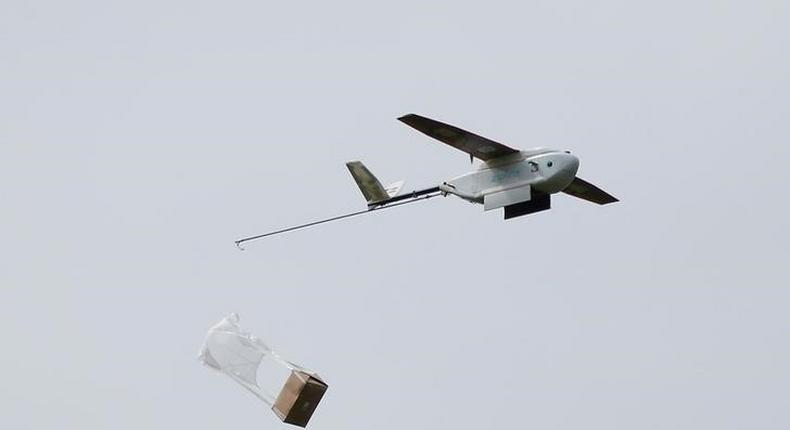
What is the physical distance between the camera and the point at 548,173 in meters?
65.1

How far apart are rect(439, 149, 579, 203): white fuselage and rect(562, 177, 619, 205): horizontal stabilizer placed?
18.4 feet

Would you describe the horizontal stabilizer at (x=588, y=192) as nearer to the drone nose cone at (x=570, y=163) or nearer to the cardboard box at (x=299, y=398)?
the drone nose cone at (x=570, y=163)

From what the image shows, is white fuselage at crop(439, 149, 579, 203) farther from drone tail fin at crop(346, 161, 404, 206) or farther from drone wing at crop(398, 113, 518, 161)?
drone tail fin at crop(346, 161, 404, 206)

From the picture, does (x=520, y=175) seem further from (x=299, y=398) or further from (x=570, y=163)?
(x=299, y=398)

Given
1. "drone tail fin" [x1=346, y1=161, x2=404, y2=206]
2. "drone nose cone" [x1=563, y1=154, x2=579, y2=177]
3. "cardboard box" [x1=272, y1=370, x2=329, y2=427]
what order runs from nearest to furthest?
1. "cardboard box" [x1=272, y1=370, x2=329, y2=427]
2. "drone nose cone" [x1=563, y1=154, x2=579, y2=177]
3. "drone tail fin" [x1=346, y1=161, x2=404, y2=206]

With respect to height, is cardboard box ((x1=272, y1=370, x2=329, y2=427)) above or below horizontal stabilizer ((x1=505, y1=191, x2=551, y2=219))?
below

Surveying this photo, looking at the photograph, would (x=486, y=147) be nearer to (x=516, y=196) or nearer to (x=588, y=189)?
(x=516, y=196)

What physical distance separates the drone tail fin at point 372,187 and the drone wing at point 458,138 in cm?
559

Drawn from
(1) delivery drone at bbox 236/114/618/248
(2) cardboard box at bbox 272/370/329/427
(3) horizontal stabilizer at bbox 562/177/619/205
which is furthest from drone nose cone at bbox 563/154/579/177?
(2) cardboard box at bbox 272/370/329/427

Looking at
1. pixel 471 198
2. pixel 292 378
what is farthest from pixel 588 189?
pixel 292 378

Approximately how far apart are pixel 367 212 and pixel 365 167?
2.43 meters

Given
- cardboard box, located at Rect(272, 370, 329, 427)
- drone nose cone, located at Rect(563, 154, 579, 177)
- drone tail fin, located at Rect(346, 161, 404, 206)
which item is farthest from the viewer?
drone tail fin, located at Rect(346, 161, 404, 206)

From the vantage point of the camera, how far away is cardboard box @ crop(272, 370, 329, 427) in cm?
5816

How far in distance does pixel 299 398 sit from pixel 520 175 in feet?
42.9
